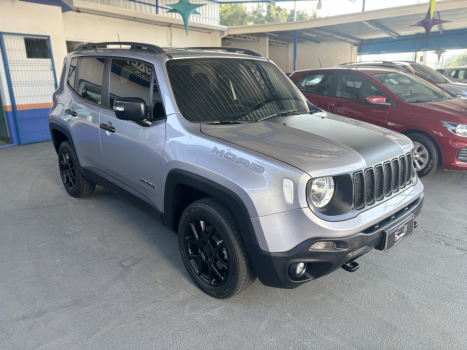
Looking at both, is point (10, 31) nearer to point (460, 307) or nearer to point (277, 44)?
point (460, 307)

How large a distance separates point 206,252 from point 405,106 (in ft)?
14.3

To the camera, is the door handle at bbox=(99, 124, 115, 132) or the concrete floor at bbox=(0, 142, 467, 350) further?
the door handle at bbox=(99, 124, 115, 132)

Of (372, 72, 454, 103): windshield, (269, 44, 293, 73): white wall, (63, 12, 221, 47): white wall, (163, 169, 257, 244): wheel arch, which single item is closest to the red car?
(372, 72, 454, 103): windshield

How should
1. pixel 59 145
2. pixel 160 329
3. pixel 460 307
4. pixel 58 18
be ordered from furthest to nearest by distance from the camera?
1. pixel 58 18
2. pixel 59 145
3. pixel 460 307
4. pixel 160 329

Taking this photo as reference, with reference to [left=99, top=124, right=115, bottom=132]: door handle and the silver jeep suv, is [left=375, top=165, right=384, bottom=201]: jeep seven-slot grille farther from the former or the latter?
[left=99, top=124, right=115, bottom=132]: door handle

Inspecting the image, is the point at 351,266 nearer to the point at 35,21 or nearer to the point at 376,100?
the point at 376,100

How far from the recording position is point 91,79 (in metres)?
3.92

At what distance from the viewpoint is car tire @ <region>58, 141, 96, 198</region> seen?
4496 mm

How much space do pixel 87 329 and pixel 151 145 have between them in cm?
143

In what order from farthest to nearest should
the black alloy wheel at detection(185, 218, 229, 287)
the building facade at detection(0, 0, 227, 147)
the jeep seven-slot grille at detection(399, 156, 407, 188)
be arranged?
the building facade at detection(0, 0, 227, 147), the jeep seven-slot grille at detection(399, 156, 407, 188), the black alloy wheel at detection(185, 218, 229, 287)

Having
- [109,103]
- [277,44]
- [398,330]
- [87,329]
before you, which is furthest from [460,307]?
[277,44]

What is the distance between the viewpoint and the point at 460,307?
8.38ft

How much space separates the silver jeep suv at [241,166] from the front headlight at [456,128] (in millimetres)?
2599

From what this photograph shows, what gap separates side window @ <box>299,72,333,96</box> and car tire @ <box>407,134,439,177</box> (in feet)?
5.82
